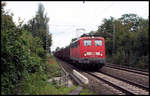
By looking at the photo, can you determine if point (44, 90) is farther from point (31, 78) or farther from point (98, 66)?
point (98, 66)

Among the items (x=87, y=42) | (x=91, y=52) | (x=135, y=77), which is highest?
(x=87, y=42)

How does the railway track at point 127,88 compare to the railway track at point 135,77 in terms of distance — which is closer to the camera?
the railway track at point 127,88

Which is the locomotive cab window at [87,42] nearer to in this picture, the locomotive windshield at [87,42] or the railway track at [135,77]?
the locomotive windshield at [87,42]

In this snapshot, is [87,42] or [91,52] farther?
[87,42]

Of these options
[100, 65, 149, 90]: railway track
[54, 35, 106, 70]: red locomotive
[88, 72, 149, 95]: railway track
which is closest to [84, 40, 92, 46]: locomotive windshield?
[54, 35, 106, 70]: red locomotive

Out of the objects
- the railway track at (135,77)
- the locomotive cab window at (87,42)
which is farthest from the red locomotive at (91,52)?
the railway track at (135,77)

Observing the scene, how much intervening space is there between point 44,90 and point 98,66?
12.7 meters

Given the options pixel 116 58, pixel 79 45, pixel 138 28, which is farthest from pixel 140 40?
pixel 116 58

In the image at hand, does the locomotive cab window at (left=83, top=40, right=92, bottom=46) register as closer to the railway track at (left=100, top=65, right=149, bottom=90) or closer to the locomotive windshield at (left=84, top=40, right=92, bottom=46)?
the locomotive windshield at (left=84, top=40, right=92, bottom=46)

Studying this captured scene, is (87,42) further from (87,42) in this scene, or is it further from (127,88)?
(127,88)

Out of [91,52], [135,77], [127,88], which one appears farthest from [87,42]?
[127,88]

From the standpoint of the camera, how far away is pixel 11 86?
748 cm

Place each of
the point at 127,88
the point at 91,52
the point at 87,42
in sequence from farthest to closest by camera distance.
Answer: the point at 87,42
the point at 91,52
the point at 127,88

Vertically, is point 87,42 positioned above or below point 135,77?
above
